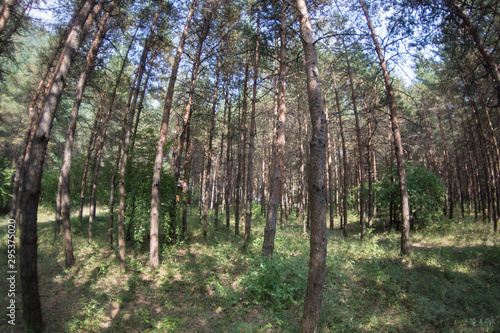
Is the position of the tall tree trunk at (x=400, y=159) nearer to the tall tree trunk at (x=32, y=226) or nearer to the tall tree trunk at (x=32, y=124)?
the tall tree trunk at (x=32, y=226)

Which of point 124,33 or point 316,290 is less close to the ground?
point 124,33

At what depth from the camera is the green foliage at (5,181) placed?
60.6ft

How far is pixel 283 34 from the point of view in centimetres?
925

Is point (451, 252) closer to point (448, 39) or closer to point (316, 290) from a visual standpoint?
point (448, 39)

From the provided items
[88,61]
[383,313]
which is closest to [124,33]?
[88,61]

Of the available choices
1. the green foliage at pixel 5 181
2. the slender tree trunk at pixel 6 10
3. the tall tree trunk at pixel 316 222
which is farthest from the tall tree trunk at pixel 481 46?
the green foliage at pixel 5 181

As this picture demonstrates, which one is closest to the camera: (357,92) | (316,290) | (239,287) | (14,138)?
(316,290)

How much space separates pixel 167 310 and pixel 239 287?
6.95 feet

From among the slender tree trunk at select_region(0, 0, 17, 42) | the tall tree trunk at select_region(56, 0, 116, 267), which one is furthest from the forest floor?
the slender tree trunk at select_region(0, 0, 17, 42)

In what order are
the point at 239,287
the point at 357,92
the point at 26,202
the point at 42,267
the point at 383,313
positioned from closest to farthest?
the point at 26,202 < the point at 383,313 < the point at 239,287 < the point at 42,267 < the point at 357,92

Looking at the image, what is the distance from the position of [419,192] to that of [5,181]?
30777 mm

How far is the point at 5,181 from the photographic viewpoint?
19.4 m

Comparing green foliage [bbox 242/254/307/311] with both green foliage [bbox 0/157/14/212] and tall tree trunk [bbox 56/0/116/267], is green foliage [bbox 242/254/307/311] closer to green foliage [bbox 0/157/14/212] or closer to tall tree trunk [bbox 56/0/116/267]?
tall tree trunk [bbox 56/0/116/267]

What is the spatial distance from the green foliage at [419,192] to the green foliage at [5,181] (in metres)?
27.1
